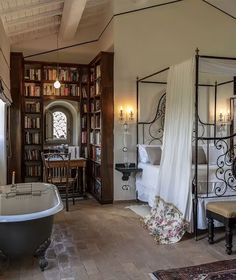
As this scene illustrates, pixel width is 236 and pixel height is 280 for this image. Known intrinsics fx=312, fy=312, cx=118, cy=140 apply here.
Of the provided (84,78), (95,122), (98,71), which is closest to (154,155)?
(95,122)

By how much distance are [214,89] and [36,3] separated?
147 inches

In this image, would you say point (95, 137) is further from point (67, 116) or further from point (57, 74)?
point (57, 74)

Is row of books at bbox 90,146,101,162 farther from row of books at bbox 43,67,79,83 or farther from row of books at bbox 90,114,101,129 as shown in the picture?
row of books at bbox 43,67,79,83

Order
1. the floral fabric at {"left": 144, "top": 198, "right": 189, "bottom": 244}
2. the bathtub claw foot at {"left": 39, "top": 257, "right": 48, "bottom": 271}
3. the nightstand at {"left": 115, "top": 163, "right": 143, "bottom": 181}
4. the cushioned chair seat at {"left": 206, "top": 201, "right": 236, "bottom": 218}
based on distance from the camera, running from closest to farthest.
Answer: the bathtub claw foot at {"left": 39, "top": 257, "right": 48, "bottom": 271} → the cushioned chair seat at {"left": 206, "top": 201, "right": 236, "bottom": 218} → the floral fabric at {"left": 144, "top": 198, "right": 189, "bottom": 244} → the nightstand at {"left": 115, "top": 163, "right": 143, "bottom": 181}

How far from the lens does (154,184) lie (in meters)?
4.99

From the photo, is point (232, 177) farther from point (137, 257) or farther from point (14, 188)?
point (14, 188)

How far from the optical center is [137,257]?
3354mm

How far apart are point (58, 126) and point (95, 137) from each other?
1.01 m

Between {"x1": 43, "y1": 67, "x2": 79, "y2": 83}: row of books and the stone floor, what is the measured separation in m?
3.24

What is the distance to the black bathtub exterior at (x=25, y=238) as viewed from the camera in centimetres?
291

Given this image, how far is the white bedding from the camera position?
3977 mm

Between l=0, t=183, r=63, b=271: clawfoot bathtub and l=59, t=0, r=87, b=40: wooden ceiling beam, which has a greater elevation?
l=59, t=0, r=87, b=40: wooden ceiling beam

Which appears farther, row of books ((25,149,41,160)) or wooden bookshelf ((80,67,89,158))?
wooden bookshelf ((80,67,89,158))

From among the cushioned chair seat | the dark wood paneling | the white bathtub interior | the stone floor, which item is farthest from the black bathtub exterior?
the dark wood paneling
